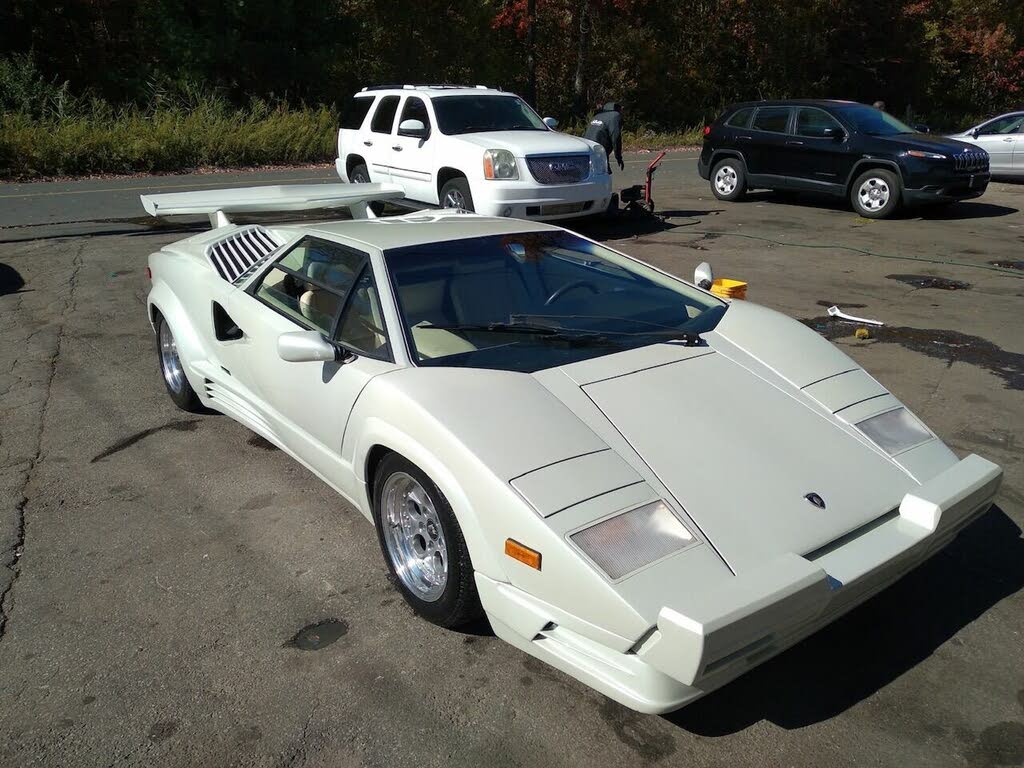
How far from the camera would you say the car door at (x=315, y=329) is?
11.7 feet

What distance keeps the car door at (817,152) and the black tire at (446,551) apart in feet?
37.3

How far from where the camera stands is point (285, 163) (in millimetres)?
20844

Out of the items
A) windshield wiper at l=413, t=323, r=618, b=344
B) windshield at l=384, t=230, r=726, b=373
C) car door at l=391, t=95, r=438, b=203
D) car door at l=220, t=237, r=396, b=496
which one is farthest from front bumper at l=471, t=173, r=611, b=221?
windshield wiper at l=413, t=323, r=618, b=344

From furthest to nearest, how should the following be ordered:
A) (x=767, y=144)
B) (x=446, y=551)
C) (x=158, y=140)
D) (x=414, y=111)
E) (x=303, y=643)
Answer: (x=158, y=140)
(x=767, y=144)
(x=414, y=111)
(x=303, y=643)
(x=446, y=551)

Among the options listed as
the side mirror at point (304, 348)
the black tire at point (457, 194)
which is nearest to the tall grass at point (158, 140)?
the black tire at point (457, 194)

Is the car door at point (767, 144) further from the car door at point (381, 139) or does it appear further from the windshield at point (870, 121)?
the car door at point (381, 139)

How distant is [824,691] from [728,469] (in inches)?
31.2

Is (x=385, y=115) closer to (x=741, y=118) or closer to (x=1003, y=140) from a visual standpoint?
(x=741, y=118)

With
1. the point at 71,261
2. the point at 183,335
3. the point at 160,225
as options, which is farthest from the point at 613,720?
the point at 160,225

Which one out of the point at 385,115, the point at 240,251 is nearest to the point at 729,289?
the point at 240,251

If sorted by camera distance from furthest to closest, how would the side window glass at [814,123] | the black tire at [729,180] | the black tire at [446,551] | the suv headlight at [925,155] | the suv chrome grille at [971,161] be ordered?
the black tire at [729,180]
the side window glass at [814,123]
the suv chrome grille at [971,161]
the suv headlight at [925,155]
the black tire at [446,551]

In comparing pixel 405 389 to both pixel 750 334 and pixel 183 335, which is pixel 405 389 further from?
pixel 183 335

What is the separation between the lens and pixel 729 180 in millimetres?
14438

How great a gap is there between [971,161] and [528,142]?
6498 mm
